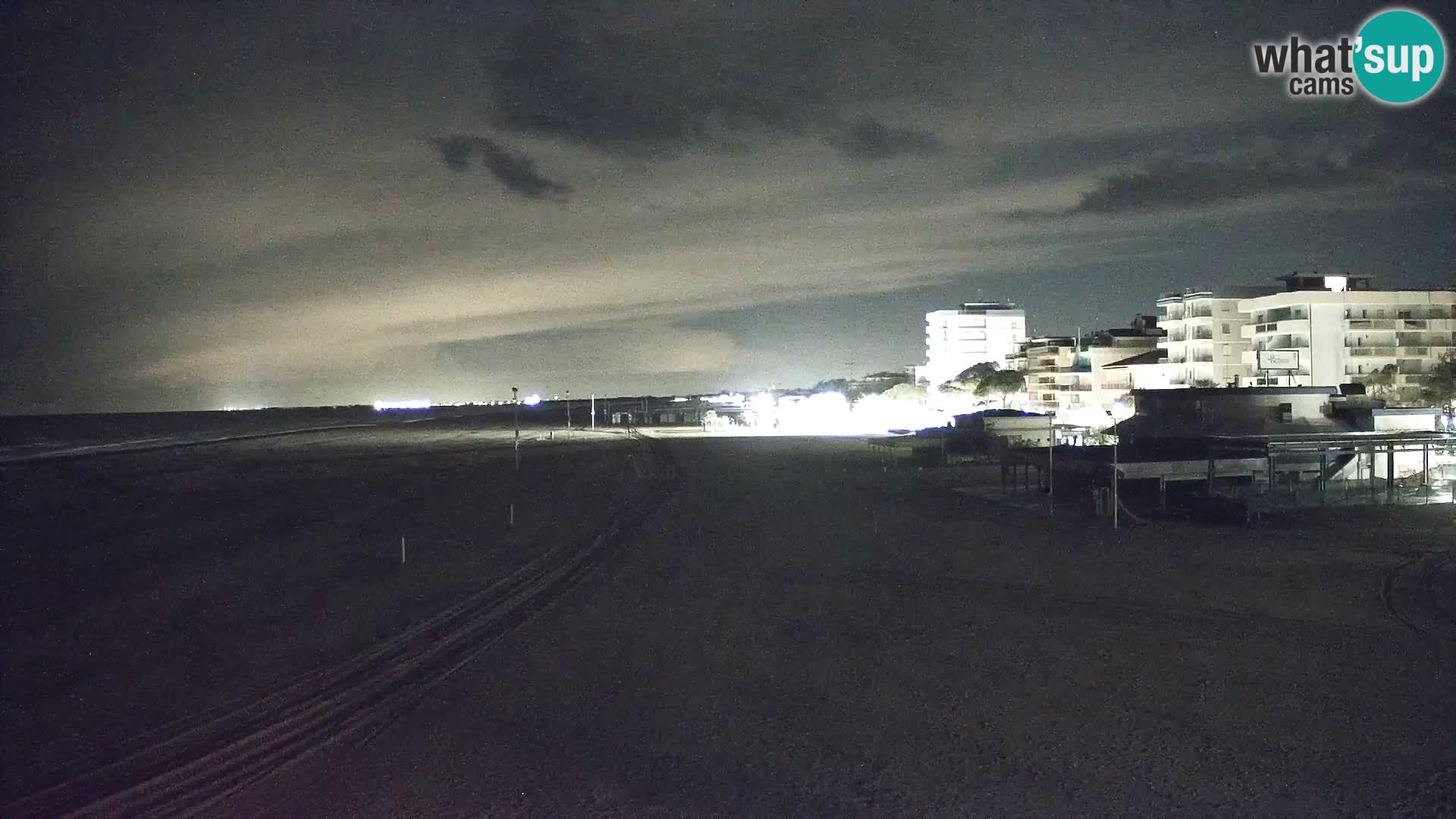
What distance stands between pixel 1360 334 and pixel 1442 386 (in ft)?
15.0

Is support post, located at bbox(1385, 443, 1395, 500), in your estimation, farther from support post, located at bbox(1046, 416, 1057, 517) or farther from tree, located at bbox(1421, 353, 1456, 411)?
tree, located at bbox(1421, 353, 1456, 411)

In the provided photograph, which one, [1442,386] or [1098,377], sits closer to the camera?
[1442,386]

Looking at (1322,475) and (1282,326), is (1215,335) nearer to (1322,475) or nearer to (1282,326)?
(1282,326)

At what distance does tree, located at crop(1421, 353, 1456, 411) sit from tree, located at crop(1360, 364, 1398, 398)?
1.17 metres

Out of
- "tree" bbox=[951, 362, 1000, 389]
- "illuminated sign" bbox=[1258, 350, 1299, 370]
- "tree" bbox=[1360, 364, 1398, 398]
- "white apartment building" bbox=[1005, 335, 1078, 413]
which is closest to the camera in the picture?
"tree" bbox=[1360, 364, 1398, 398]

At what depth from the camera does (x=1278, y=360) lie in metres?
44.6

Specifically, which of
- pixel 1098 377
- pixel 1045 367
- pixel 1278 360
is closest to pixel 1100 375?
pixel 1098 377

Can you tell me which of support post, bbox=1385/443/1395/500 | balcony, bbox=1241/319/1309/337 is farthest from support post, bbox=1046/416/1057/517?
balcony, bbox=1241/319/1309/337

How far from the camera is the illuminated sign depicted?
44.2 metres

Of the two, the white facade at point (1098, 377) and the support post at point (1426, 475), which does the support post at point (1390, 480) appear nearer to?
the support post at point (1426, 475)

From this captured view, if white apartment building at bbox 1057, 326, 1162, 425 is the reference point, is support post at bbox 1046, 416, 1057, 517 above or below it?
below

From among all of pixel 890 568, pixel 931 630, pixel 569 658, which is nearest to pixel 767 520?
pixel 890 568

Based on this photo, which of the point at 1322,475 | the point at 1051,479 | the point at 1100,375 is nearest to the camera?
the point at 1322,475

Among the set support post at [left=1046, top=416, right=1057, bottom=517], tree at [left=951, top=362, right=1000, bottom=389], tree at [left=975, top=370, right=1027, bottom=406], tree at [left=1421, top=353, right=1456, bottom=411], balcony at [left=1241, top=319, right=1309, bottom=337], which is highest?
balcony at [left=1241, top=319, right=1309, bottom=337]
